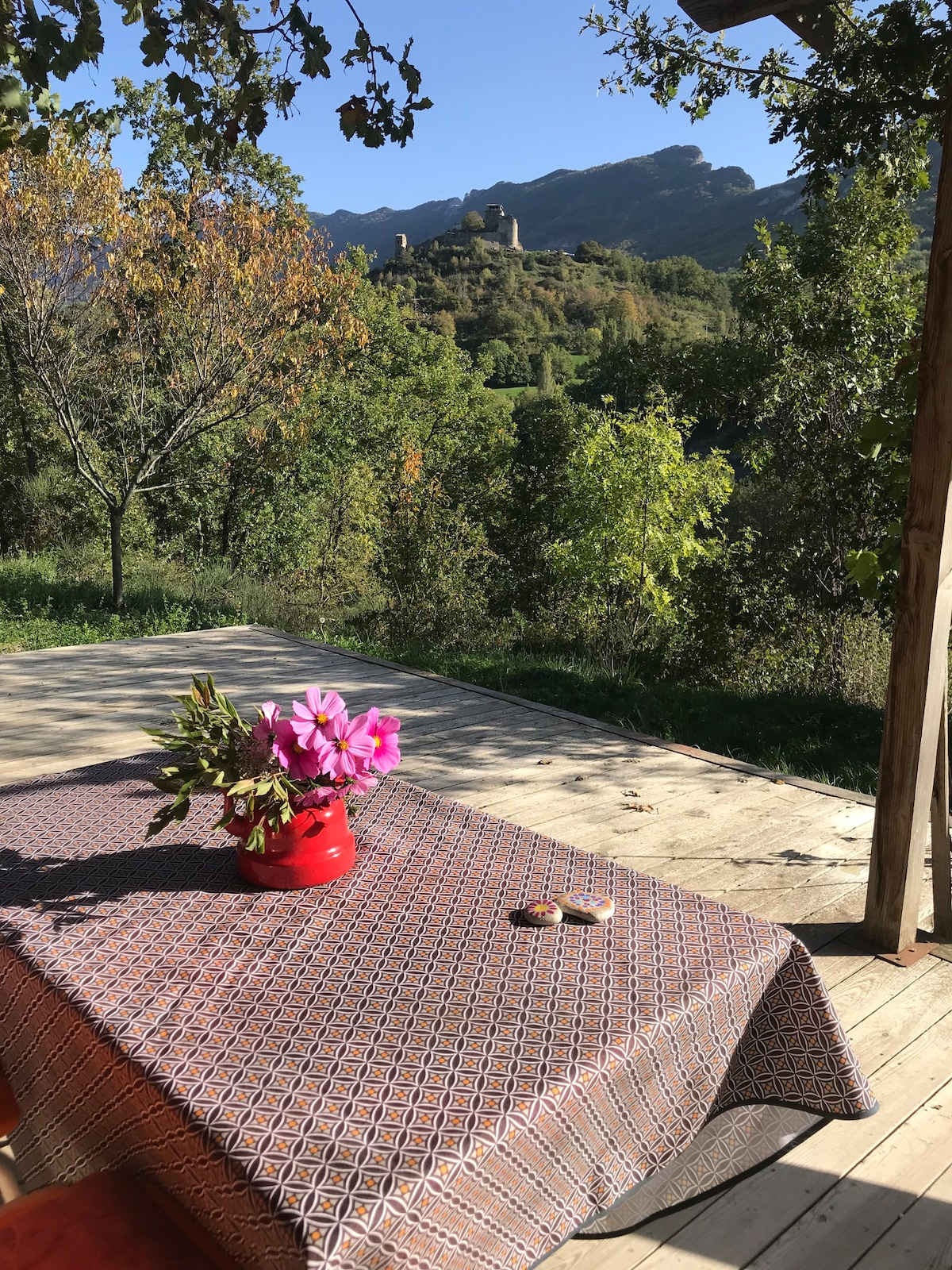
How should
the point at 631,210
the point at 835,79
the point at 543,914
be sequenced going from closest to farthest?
the point at 543,914 < the point at 835,79 < the point at 631,210

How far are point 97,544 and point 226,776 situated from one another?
10.1 metres

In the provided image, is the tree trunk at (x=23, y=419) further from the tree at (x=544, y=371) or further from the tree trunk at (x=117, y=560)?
the tree at (x=544, y=371)

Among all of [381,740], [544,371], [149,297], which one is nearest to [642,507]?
[149,297]

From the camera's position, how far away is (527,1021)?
1248 millimetres

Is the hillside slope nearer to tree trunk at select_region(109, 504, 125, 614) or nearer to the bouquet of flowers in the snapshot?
tree trunk at select_region(109, 504, 125, 614)

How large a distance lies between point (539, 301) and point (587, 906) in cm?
3296

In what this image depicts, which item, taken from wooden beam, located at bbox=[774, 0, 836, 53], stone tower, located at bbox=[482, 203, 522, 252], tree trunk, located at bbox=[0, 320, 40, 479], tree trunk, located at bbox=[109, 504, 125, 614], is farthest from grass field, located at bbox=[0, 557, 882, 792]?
stone tower, located at bbox=[482, 203, 522, 252]

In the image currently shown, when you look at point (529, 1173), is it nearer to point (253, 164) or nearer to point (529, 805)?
point (529, 805)

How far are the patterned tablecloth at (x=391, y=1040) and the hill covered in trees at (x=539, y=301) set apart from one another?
75.7 ft

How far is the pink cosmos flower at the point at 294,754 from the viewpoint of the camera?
1.51m

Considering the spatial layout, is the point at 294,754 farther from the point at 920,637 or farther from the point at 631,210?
the point at 631,210

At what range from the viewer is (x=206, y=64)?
2805 millimetres

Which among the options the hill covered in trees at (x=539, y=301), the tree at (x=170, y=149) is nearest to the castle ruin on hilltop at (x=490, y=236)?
the hill covered in trees at (x=539, y=301)

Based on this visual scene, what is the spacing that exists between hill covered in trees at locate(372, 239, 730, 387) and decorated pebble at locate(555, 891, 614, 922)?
2313 cm
